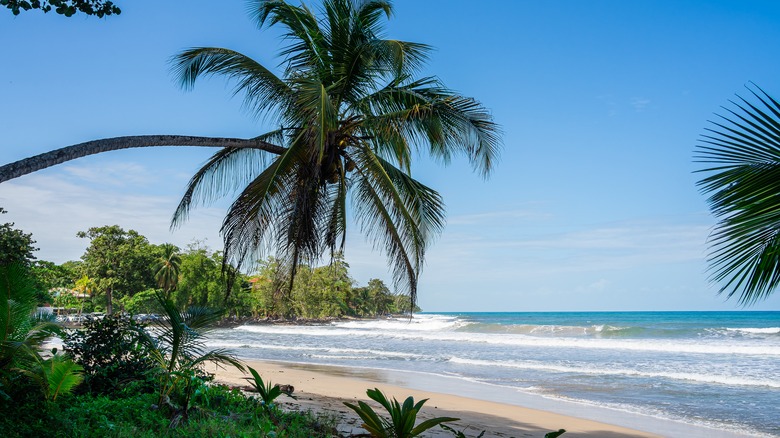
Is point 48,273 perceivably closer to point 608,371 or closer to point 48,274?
point 48,274

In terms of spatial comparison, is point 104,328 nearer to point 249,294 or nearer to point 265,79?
point 265,79

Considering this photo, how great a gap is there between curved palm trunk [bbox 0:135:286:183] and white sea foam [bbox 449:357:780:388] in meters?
12.8

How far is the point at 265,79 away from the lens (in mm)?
7699

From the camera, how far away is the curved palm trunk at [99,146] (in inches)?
163

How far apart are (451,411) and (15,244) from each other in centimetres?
1819

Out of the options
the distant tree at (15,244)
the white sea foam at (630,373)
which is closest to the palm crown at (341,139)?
the white sea foam at (630,373)

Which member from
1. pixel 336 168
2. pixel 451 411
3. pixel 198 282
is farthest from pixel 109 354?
pixel 198 282

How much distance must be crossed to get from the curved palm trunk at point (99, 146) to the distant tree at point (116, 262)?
141ft

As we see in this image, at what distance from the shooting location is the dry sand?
784 cm

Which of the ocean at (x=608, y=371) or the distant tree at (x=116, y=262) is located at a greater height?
the distant tree at (x=116, y=262)

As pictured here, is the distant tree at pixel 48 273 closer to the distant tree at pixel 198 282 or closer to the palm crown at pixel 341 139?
the distant tree at pixel 198 282

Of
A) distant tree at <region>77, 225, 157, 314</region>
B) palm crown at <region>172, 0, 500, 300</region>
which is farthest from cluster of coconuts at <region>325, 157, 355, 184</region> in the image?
distant tree at <region>77, 225, 157, 314</region>

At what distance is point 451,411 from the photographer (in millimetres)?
9445

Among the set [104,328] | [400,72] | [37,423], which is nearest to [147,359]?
[104,328]
